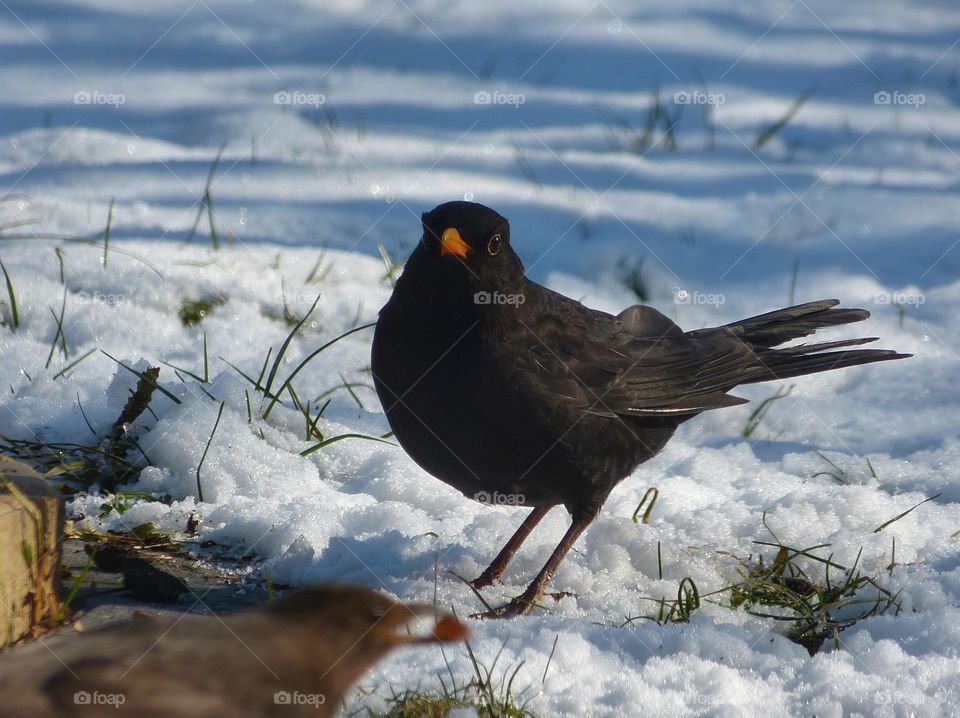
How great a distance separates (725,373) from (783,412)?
1.21 metres

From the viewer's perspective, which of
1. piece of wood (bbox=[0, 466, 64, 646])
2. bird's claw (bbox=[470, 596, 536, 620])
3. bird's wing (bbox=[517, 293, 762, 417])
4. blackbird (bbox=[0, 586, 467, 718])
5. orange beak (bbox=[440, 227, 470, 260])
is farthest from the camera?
bird's wing (bbox=[517, 293, 762, 417])

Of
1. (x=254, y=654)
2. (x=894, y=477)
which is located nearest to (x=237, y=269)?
(x=894, y=477)

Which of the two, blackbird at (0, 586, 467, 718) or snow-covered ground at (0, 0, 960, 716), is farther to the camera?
snow-covered ground at (0, 0, 960, 716)

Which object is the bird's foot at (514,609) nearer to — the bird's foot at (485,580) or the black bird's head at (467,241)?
the bird's foot at (485,580)

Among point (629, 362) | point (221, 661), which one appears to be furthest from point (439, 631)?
point (629, 362)

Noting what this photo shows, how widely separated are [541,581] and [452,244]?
112cm

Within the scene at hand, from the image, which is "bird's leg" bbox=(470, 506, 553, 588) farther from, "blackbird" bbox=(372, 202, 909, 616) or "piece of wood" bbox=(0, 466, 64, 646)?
"piece of wood" bbox=(0, 466, 64, 646)

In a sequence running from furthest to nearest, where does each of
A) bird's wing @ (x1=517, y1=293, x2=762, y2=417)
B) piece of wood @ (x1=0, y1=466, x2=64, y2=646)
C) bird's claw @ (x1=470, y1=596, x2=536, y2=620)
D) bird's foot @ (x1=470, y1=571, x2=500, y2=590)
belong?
bird's wing @ (x1=517, y1=293, x2=762, y2=417) → bird's foot @ (x1=470, y1=571, x2=500, y2=590) → bird's claw @ (x1=470, y1=596, x2=536, y2=620) → piece of wood @ (x1=0, y1=466, x2=64, y2=646)

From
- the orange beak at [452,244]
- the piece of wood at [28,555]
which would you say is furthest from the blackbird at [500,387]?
the piece of wood at [28,555]

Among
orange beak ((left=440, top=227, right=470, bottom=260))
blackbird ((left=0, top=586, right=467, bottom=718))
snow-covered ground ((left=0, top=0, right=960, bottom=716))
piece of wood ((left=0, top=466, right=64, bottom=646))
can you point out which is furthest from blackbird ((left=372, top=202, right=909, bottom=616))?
blackbird ((left=0, top=586, right=467, bottom=718))

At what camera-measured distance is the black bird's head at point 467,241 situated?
12.0ft

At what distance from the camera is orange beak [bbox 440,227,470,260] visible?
363cm

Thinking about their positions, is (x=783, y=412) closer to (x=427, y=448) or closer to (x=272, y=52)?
(x=427, y=448)

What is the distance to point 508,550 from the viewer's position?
154 inches
